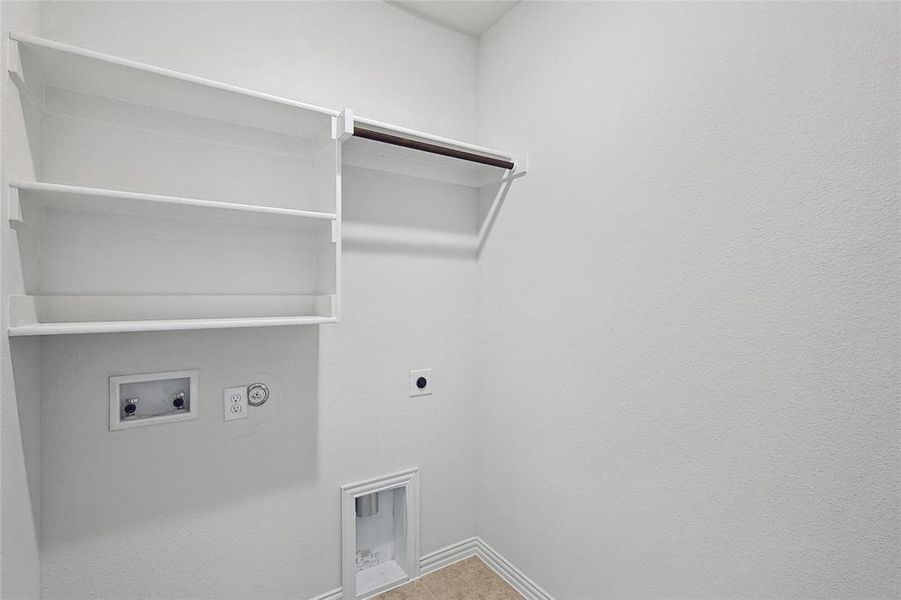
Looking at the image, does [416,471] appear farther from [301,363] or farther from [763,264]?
[763,264]

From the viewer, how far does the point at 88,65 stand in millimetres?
1050

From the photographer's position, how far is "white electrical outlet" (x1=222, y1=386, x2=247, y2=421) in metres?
1.42

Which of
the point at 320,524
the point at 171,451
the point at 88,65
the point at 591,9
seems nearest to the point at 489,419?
the point at 320,524

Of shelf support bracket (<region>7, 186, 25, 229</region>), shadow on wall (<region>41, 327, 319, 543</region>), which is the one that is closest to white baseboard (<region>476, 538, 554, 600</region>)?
shadow on wall (<region>41, 327, 319, 543</region>)

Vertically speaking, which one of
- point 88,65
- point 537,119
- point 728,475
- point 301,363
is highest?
point 537,119

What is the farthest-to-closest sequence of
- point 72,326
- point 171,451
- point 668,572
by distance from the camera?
point 171,451
point 668,572
point 72,326

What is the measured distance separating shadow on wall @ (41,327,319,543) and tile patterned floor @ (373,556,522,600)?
67cm

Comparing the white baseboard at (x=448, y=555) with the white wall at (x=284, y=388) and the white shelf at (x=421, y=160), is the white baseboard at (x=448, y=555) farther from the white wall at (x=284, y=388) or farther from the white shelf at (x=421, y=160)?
the white shelf at (x=421, y=160)

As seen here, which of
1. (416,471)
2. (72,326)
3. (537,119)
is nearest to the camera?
(72,326)

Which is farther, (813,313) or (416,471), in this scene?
(416,471)

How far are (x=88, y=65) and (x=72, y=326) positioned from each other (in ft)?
2.15

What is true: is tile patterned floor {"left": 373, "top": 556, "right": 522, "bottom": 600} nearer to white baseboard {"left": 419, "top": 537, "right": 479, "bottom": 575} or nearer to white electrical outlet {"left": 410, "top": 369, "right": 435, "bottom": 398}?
white baseboard {"left": 419, "top": 537, "right": 479, "bottom": 575}

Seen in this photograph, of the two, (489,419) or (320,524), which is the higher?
(489,419)

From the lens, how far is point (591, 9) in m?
1.42
